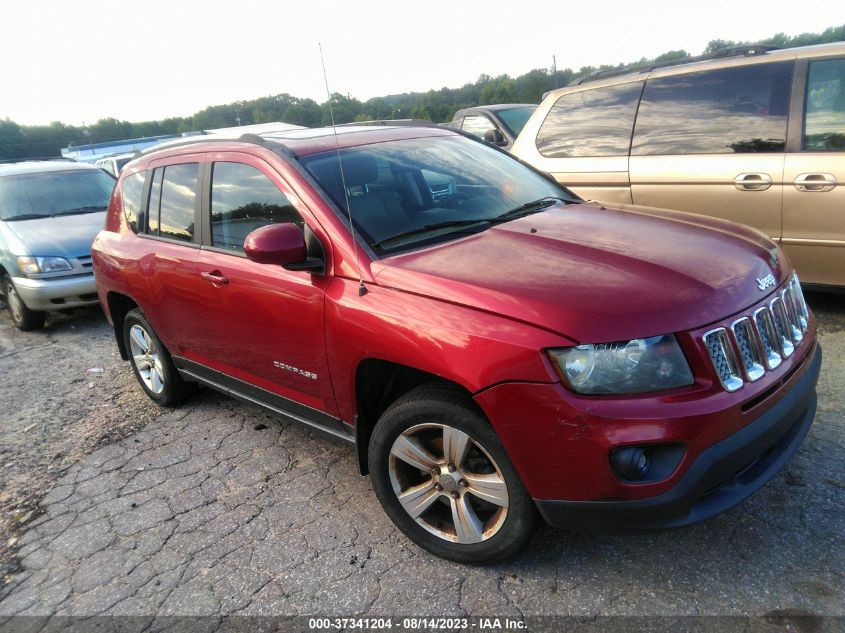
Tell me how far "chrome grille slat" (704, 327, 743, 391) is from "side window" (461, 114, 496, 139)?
7708 mm

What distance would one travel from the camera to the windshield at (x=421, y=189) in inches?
113

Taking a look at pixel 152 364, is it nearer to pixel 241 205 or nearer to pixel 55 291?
pixel 241 205

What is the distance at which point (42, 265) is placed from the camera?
6.69 metres

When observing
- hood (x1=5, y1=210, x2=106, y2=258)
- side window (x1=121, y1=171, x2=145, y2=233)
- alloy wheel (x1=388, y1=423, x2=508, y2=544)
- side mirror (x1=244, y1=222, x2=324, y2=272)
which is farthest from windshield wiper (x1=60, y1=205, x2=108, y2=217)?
alloy wheel (x1=388, y1=423, x2=508, y2=544)

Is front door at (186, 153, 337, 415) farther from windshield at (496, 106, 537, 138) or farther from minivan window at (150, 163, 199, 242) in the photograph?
windshield at (496, 106, 537, 138)

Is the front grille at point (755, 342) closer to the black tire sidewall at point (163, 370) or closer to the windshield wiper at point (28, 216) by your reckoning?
the black tire sidewall at point (163, 370)

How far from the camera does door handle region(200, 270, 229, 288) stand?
129 inches

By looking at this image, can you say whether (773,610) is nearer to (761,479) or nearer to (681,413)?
(761,479)

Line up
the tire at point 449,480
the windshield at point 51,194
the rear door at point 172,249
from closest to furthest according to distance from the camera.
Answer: the tire at point 449,480, the rear door at point 172,249, the windshield at point 51,194

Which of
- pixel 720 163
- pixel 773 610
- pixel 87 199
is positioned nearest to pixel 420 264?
pixel 773 610

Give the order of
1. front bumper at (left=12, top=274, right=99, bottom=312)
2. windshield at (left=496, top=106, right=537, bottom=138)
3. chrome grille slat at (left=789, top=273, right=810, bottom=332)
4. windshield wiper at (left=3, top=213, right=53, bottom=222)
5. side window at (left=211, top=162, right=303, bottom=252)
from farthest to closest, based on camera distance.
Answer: windshield at (left=496, top=106, right=537, bottom=138), windshield wiper at (left=3, top=213, right=53, bottom=222), front bumper at (left=12, top=274, right=99, bottom=312), side window at (left=211, top=162, right=303, bottom=252), chrome grille slat at (left=789, top=273, right=810, bottom=332)

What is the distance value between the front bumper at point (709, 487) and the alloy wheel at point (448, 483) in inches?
10.1

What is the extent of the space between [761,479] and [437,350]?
4.00 ft

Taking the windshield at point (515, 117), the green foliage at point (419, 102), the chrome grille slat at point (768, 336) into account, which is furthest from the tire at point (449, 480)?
the windshield at point (515, 117)
